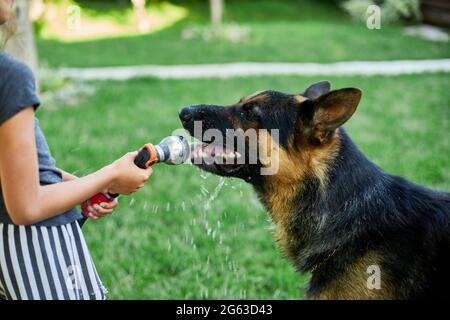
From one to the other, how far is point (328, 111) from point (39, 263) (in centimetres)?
167

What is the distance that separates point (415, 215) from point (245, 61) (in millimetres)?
12069

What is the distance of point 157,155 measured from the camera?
2504 mm

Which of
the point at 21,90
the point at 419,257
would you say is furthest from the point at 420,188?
the point at 21,90

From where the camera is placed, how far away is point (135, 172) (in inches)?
94.7

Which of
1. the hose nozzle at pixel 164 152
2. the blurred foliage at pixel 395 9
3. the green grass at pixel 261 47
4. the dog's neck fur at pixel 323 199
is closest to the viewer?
the hose nozzle at pixel 164 152

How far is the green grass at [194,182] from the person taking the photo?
14.5 ft

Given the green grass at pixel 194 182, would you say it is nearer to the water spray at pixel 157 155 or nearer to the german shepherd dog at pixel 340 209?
the german shepherd dog at pixel 340 209

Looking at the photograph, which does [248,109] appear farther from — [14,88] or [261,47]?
[261,47]

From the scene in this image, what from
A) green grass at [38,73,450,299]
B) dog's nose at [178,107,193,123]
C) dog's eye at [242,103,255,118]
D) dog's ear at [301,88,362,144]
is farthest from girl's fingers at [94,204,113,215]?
green grass at [38,73,450,299]

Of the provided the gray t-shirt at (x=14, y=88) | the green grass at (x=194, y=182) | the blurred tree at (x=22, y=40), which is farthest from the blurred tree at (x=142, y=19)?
the gray t-shirt at (x=14, y=88)

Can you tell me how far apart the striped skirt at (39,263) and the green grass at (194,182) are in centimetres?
177

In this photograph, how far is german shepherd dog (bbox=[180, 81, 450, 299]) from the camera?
111 inches

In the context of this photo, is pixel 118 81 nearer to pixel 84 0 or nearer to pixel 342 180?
pixel 342 180

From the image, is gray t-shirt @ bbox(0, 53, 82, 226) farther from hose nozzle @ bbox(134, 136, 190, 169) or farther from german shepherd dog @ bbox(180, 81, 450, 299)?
german shepherd dog @ bbox(180, 81, 450, 299)
